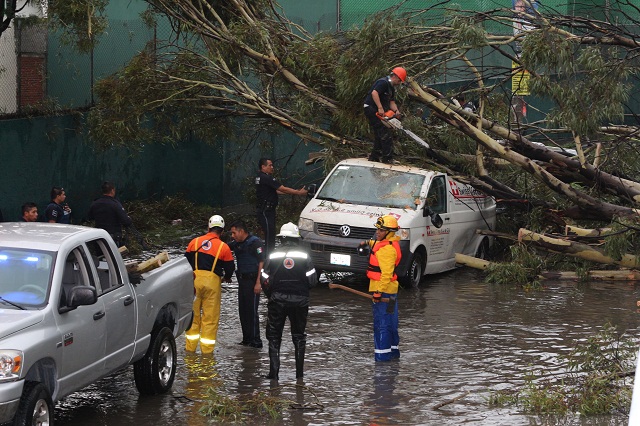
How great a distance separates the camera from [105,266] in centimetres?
958

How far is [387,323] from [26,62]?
13423mm

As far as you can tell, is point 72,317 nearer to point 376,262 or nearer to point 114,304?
point 114,304

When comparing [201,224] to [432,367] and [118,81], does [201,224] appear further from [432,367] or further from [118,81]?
[432,367]

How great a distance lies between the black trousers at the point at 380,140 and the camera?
16.8 metres

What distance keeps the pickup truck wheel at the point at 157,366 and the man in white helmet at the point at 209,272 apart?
142 centimetres

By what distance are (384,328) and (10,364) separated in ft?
16.0

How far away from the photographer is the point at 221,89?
63.3 feet

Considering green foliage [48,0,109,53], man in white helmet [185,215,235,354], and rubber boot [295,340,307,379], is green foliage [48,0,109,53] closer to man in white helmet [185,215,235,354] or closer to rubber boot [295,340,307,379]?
man in white helmet [185,215,235,354]

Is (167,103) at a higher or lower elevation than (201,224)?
higher

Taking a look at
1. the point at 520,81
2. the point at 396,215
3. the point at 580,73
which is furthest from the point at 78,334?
the point at 580,73

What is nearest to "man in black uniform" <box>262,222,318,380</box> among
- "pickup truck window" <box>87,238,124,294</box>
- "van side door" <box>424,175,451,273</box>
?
"pickup truck window" <box>87,238,124,294</box>

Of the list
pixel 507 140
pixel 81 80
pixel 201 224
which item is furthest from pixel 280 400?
pixel 81 80

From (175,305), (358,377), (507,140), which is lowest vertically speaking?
(358,377)

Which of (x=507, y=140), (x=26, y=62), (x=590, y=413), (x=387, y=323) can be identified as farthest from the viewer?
(x=26, y=62)
